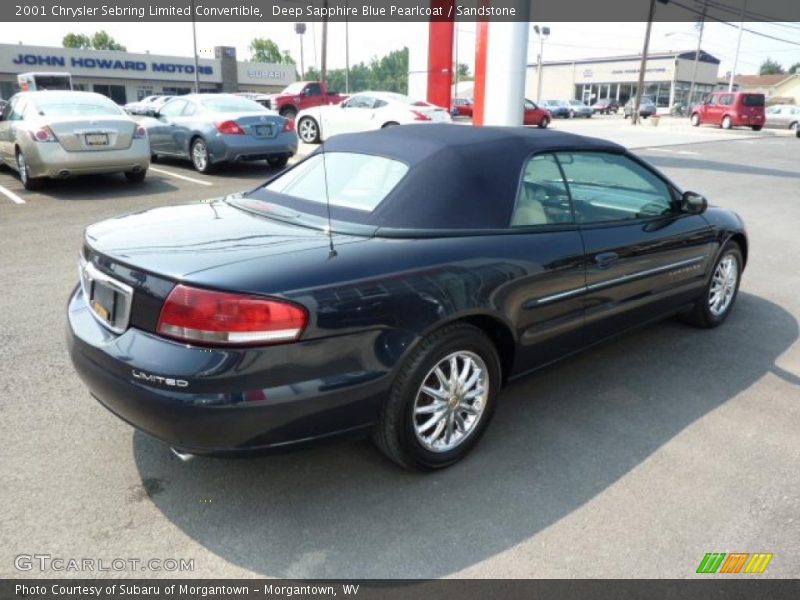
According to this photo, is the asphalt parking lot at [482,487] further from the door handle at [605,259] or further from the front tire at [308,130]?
the front tire at [308,130]

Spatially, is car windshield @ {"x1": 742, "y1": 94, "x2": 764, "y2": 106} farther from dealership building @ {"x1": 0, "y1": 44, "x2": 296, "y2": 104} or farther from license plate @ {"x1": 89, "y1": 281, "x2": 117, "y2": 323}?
dealership building @ {"x1": 0, "y1": 44, "x2": 296, "y2": 104}

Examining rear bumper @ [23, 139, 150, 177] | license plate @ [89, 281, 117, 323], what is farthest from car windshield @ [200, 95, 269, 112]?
license plate @ [89, 281, 117, 323]

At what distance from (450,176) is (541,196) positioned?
59 centimetres

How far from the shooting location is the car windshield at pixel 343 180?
3.13 m

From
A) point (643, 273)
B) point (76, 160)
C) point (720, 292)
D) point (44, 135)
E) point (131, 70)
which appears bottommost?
point (720, 292)

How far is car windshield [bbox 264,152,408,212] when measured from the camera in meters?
3.13

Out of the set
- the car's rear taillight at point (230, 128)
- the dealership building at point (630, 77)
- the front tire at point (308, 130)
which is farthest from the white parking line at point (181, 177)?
the dealership building at point (630, 77)

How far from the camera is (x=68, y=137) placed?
29.4 ft

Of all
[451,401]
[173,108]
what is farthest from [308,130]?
[451,401]

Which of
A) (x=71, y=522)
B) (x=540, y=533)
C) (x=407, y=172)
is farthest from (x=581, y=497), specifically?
(x=71, y=522)

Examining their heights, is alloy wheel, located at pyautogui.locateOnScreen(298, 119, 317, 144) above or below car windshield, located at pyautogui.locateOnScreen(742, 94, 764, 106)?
below

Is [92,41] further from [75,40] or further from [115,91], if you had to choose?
[115,91]

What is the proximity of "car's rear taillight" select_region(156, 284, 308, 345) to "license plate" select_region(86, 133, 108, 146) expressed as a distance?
791 centimetres

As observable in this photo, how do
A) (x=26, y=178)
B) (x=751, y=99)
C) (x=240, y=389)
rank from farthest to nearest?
1. (x=751, y=99)
2. (x=26, y=178)
3. (x=240, y=389)
